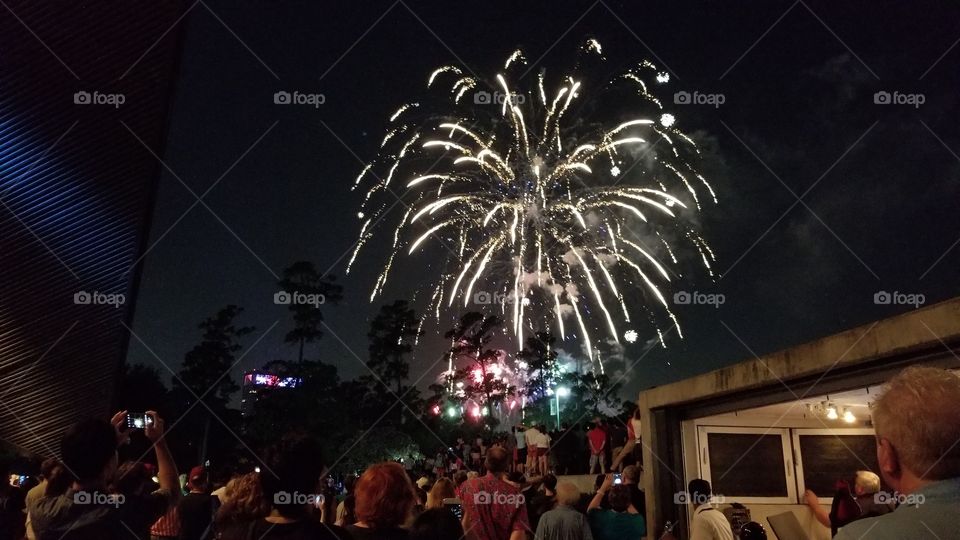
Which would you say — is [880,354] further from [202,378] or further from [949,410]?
[202,378]

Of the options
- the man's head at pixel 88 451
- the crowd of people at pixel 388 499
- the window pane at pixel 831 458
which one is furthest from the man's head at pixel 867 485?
the man's head at pixel 88 451

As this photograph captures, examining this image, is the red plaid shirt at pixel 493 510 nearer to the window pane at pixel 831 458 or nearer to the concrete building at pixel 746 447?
the concrete building at pixel 746 447

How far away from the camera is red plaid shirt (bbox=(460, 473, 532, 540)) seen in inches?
253

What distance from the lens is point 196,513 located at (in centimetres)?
616

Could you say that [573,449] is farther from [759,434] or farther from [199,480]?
[199,480]

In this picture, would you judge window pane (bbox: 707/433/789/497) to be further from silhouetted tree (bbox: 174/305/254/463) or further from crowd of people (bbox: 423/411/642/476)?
silhouetted tree (bbox: 174/305/254/463)

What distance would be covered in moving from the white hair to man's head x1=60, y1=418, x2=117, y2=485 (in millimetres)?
3467

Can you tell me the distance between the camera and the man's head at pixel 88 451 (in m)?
3.39

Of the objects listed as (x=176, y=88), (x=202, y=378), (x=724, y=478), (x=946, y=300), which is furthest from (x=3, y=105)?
(x=202, y=378)

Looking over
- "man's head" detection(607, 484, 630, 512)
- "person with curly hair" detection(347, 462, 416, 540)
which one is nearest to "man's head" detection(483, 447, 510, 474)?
"man's head" detection(607, 484, 630, 512)

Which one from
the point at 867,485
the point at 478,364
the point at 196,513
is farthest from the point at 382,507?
the point at 478,364

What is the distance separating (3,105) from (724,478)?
15624 millimetres

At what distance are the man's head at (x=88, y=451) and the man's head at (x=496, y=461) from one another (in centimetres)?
369

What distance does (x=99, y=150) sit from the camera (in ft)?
52.1
